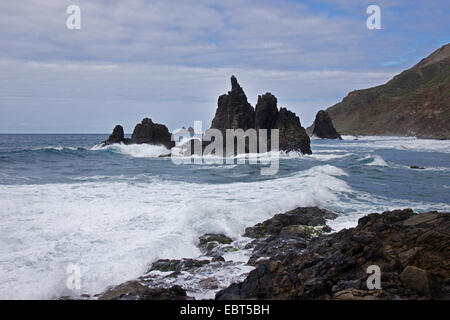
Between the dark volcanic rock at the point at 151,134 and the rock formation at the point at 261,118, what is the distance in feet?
24.4

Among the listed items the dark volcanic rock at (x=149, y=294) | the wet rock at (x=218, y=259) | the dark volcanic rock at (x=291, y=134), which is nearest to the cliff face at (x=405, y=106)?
the dark volcanic rock at (x=291, y=134)

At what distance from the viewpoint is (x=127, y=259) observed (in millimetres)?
→ 9219

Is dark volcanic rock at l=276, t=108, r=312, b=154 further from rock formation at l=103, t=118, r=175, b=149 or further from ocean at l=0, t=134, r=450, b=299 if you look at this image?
ocean at l=0, t=134, r=450, b=299

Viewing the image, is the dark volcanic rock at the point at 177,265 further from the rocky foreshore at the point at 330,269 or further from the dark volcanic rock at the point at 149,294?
the dark volcanic rock at the point at 149,294

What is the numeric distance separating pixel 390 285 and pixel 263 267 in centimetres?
207

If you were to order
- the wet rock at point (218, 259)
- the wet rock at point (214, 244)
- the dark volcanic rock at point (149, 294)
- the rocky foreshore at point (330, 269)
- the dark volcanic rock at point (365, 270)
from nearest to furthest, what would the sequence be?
the dark volcanic rock at point (365, 270), the rocky foreshore at point (330, 269), the dark volcanic rock at point (149, 294), the wet rock at point (218, 259), the wet rock at point (214, 244)

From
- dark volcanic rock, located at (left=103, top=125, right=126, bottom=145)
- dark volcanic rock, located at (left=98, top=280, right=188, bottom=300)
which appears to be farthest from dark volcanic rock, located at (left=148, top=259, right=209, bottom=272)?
dark volcanic rock, located at (left=103, top=125, right=126, bottom=145)

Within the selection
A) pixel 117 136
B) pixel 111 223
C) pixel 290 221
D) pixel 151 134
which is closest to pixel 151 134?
pixel 151 134

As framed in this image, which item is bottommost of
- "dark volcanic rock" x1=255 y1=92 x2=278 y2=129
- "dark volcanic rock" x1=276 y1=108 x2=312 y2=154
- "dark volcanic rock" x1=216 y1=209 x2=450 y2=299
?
"dark volcanic rock" x1=216 y1=209 x2=450 y2=299

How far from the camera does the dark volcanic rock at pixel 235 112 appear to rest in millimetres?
51719

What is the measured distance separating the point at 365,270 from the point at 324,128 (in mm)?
111118

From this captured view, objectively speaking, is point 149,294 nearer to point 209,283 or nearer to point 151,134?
point 209,283

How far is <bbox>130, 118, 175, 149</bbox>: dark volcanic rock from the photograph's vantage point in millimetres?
56750

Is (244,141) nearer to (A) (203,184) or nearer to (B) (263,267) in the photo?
(A) (203,184)
